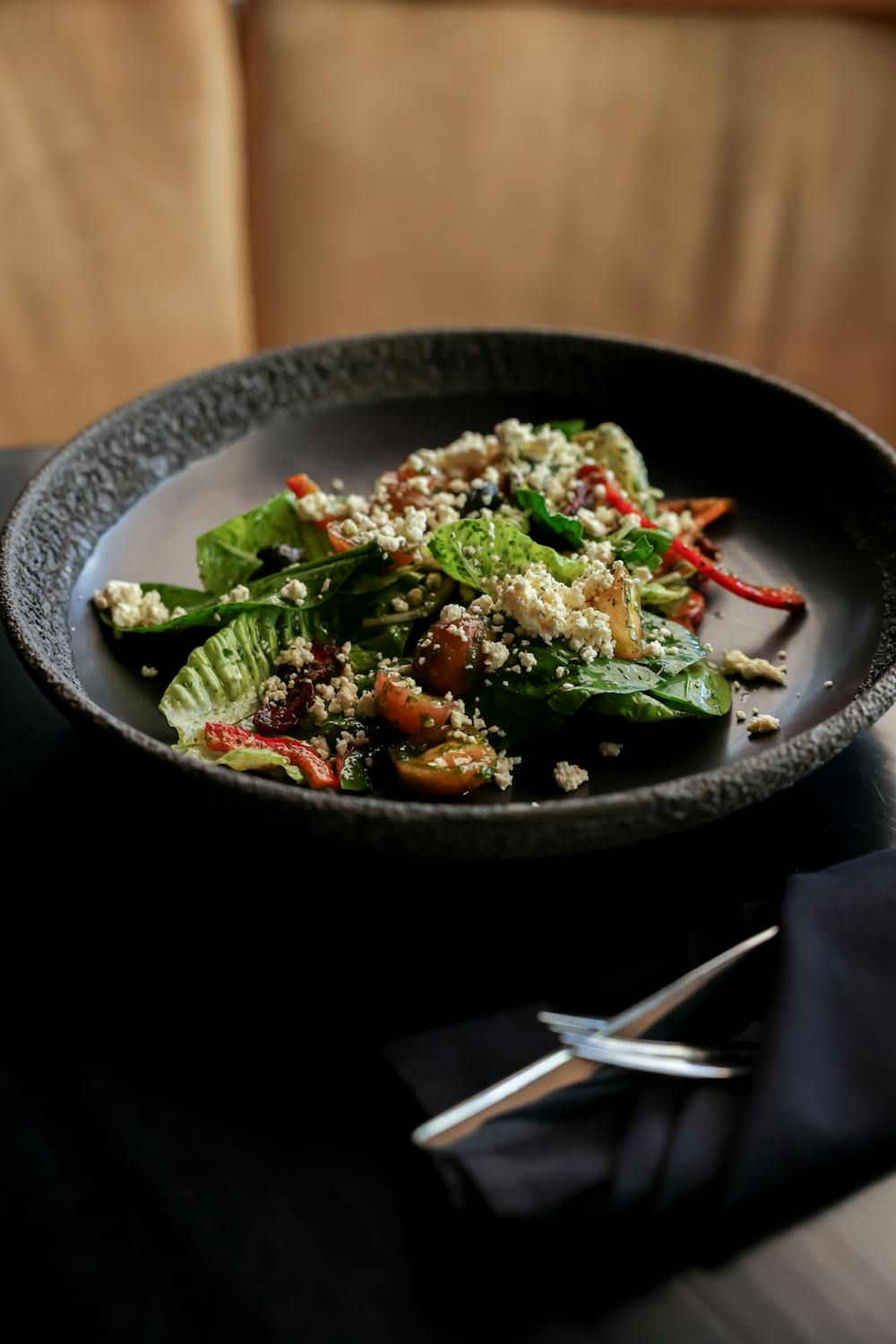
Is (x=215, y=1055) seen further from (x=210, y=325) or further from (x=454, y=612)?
(x=210, y=325)

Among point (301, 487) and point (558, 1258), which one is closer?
point (558, 1258)

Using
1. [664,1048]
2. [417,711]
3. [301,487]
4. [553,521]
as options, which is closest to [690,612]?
[553,521]

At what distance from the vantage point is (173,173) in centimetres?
301

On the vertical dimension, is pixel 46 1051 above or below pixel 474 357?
below

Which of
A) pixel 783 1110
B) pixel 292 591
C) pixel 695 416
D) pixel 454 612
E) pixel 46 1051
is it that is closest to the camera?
pixel 783 1110

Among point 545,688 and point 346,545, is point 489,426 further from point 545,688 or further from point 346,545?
point 545,688

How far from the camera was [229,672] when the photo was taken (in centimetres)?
129

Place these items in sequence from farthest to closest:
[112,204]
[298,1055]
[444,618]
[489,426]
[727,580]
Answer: [112,204]
[489,426]
[727,580]
[444,618]
[298,1055]

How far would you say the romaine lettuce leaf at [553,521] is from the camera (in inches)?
55.7

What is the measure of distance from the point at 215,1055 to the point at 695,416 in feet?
3.85

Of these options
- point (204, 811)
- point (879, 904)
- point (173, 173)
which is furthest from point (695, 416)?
point (173, 173)

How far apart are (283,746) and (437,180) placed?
7.41 ft

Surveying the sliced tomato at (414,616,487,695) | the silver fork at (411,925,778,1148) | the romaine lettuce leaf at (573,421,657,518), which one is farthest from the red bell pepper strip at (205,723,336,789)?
the romaine lettuce leaf at (573,421,657,518)

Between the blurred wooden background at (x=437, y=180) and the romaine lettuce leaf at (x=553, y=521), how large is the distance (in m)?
1.87
